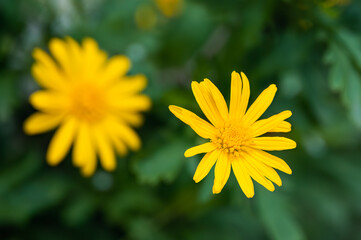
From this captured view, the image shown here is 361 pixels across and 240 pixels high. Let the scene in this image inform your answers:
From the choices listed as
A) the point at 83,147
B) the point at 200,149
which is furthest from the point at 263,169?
the point at 83,147

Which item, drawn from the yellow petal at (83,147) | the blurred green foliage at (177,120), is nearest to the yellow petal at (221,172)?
the blurred green foliage at (177,120)

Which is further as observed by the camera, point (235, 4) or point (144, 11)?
point (144, 11)

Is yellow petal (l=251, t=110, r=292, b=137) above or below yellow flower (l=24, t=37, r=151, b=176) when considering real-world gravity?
below

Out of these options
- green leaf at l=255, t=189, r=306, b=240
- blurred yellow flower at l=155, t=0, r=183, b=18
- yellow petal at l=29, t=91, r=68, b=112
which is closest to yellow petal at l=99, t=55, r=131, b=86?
yellow petal at l=29, t=91, r=68, b=112

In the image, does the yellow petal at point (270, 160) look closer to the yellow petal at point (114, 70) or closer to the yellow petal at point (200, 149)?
the yellow petal at point (200, 149)

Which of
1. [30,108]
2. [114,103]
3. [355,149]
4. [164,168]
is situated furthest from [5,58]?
[355,149]

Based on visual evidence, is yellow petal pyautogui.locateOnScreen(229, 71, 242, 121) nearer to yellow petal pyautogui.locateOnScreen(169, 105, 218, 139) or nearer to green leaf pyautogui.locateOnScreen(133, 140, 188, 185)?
yellow petal pyautogui.locateOnScreen(169, 105, 218, 139)

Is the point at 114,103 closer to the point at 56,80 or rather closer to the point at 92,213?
the point at 56,80
